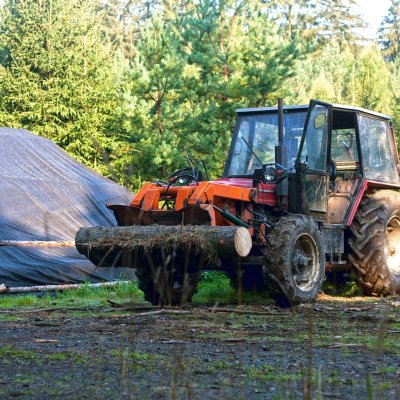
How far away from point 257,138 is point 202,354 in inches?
238

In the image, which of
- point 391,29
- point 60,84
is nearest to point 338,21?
point 391,29

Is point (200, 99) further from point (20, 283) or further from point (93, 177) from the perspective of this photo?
point (20, 283)

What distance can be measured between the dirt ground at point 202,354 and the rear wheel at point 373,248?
1.72 meters

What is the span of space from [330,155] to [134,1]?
68201 millimetres

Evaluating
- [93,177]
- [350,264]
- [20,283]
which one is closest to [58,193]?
[93,177]

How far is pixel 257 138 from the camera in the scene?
40.8ft

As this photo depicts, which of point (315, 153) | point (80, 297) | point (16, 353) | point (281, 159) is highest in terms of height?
point (315, 153)

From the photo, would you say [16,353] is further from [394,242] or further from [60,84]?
[60,84]

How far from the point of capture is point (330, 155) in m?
12.0

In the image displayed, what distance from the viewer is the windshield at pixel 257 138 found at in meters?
12.1

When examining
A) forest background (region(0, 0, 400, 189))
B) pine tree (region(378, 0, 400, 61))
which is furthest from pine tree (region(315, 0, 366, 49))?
forest background (region(0, 0, 400, 189))

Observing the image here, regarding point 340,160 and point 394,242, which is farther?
point 394,242

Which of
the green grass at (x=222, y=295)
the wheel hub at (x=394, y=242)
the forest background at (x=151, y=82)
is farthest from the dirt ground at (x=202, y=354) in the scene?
the forest background at (x=151, y=82)

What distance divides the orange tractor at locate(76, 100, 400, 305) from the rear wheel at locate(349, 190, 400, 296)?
0.5 inches
